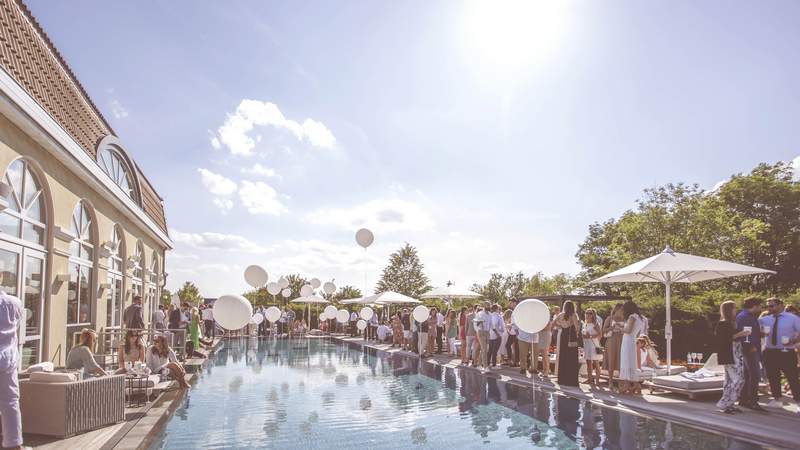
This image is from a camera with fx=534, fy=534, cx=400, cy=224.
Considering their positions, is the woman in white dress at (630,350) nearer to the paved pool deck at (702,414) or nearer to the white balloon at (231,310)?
the paved pool deck at (702,414)

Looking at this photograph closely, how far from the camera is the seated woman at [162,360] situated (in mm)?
10170

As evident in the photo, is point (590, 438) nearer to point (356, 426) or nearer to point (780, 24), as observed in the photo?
point (356, 426)

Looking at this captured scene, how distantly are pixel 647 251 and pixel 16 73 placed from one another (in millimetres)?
24552

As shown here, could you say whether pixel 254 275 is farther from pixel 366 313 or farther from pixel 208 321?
pixel 208 321

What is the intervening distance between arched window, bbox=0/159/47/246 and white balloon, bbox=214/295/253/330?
3413mm

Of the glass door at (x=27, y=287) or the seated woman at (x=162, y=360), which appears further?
the seated woman at (x=162, y=360)

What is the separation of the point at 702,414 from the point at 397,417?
462 centimetres

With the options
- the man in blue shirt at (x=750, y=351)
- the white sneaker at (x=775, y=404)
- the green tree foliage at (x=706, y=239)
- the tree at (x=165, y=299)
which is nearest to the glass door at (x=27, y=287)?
the man in blue shirt at (x=750, y=351)

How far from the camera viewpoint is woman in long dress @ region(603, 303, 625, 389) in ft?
33.4

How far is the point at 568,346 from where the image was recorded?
10828 mm

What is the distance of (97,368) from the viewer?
789cm

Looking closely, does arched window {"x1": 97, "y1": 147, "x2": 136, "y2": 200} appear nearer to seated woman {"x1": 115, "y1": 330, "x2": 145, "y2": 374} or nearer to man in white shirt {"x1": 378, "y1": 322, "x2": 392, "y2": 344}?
seated woman {"x1": 115, "y1": 330, "x2": 145, "y2": 374}

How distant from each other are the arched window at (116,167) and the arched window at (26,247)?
11.1 ft

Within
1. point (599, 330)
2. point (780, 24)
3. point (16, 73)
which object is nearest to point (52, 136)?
point (16, 73)
